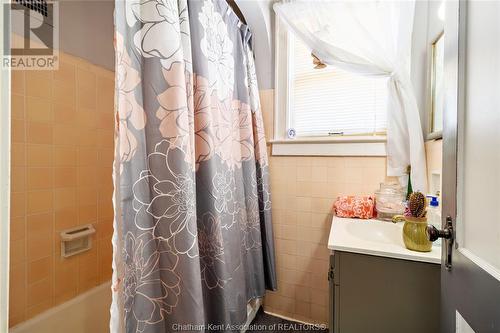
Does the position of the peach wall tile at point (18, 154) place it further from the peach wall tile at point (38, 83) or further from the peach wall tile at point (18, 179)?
the peach wall tile at point (38, 83)

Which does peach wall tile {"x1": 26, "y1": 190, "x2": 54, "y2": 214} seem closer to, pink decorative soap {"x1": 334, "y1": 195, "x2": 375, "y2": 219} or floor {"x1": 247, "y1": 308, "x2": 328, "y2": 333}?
floor {"x1": 247, "y1": 308, "x2": 328, "y2": 333}

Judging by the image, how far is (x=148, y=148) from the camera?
0.76 meters

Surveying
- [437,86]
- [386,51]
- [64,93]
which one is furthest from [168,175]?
[437,86]

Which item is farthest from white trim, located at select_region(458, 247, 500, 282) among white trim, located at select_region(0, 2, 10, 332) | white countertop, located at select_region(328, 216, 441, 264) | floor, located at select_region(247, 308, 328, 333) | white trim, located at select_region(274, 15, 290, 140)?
floor, located at select_region(247, 308, 328, 333)

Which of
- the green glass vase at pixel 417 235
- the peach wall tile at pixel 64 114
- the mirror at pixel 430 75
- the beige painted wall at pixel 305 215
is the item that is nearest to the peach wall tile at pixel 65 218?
the peach wall tile at pixel 64 114

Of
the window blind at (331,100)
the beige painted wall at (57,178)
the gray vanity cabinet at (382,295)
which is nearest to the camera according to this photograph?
the gray vanity cabinet at (382,295)

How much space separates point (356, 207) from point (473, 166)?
82 cm

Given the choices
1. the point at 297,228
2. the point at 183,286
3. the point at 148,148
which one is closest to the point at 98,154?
the point at 148,148

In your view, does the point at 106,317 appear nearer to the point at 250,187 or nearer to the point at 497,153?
the point at 250,187

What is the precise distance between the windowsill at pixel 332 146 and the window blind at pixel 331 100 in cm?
9

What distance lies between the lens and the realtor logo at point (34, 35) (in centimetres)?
111

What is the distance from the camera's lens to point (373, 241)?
3.38 feet

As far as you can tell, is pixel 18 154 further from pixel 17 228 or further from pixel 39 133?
pixel 17 228

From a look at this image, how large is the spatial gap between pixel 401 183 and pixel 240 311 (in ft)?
3.81
